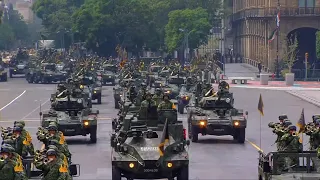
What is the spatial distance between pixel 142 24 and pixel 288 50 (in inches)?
1068

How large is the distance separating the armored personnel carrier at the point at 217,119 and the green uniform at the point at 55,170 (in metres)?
19.2

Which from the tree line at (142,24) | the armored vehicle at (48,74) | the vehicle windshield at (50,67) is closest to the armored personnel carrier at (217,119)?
the armored vehicle at (48,74)

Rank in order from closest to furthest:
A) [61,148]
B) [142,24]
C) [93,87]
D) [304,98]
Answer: [61,148]
[93,87]
[304,98]
[142,24]

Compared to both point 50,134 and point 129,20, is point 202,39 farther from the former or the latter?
point 50,134

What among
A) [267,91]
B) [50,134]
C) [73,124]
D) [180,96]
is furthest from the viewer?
[267,91]

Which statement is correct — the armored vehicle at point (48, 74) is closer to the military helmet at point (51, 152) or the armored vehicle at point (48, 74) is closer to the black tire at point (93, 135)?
the black tire at point (93, 135)

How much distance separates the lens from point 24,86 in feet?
300

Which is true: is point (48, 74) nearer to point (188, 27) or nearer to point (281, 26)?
point (281, 26)

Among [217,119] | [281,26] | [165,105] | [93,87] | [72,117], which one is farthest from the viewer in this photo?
[281,26]

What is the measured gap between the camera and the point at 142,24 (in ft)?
415

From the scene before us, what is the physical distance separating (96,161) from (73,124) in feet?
16.3

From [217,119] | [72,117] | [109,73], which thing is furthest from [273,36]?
[72,117]

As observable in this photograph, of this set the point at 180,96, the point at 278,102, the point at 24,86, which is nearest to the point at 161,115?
the point at 180,96

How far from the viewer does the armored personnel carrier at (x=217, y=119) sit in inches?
1570
